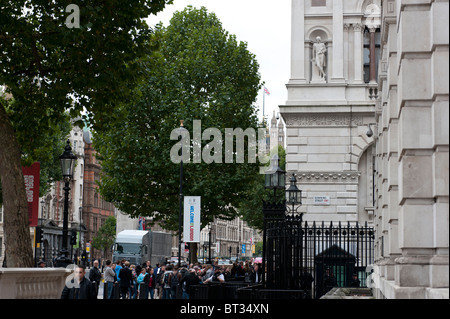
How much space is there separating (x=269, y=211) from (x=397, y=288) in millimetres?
11282

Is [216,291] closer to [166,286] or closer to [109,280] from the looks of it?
[109,280]

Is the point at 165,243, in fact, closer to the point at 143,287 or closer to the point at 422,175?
the point at 143,287

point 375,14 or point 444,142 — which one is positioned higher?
point 375,14

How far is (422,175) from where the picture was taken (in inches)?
335

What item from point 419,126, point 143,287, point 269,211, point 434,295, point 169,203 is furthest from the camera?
point 169,203

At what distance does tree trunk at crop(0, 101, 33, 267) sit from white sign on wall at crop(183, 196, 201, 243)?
14362mm

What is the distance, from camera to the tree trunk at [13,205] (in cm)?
1933

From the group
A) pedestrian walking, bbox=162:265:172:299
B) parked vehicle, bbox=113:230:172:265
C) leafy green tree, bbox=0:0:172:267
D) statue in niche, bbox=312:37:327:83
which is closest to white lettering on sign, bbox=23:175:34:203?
leafy green tree, bbox=0:0:172:267

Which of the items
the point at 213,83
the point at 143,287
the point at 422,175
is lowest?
the point at 143,287

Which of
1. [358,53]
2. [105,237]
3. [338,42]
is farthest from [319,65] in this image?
[105,237]

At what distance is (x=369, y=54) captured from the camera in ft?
116

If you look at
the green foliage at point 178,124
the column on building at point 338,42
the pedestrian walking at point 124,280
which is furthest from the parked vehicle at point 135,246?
the column on building at point 338,42

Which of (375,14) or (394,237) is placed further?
(375,14)
